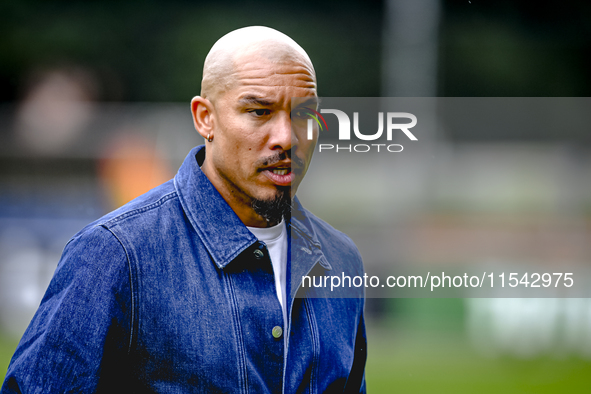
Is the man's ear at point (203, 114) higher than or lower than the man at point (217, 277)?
higher

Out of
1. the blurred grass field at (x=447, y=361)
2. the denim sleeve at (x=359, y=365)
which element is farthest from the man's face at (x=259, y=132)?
the blurred grass field at (x=447, y=361)

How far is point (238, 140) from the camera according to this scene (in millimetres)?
982

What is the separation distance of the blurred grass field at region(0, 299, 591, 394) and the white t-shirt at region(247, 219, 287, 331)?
48 cm

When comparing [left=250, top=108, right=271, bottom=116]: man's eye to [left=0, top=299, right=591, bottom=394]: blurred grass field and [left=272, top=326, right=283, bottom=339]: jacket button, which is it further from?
[left=0, top=299, right=591, bottom=394]: blurred grass field

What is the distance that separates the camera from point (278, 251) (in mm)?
1056

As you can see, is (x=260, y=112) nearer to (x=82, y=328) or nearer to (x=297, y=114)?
(x=297, y=114)

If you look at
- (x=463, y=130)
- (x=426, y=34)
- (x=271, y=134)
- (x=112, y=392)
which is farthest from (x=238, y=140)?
(x=426, y=34)

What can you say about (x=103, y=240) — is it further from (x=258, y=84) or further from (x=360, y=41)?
(x=360, y=41)

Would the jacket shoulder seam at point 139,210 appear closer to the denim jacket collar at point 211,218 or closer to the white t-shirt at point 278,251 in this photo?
the denim jacket collar at point 211,218

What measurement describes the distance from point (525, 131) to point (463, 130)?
193 millimetres

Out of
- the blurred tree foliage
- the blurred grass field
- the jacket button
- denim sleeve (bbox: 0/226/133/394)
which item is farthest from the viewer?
the blurred tree foliage

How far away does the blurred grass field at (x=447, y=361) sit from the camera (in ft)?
4.68

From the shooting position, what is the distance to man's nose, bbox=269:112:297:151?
98 cm

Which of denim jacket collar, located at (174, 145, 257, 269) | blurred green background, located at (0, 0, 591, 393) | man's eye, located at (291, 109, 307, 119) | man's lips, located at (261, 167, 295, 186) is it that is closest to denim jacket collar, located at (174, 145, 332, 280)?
denim jacket collar, located at (174, 145, 257, 269)
